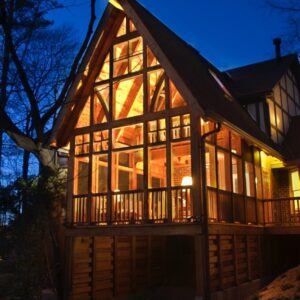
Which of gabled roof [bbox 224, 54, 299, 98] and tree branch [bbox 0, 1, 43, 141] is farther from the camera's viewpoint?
gabled roof [bbox 224, 54, 299, 98]

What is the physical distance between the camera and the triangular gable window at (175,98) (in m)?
11.8

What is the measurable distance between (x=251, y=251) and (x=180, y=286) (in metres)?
3.07

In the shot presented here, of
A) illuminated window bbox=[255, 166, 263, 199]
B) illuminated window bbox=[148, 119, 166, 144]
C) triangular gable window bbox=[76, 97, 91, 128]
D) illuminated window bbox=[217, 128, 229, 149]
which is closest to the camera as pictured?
illuminated window bbox=[148, 119, 166, 144]

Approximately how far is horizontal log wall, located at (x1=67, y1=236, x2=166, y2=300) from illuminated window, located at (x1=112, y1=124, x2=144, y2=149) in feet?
10.4

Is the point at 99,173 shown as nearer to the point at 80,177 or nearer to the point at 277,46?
the point at 80,177

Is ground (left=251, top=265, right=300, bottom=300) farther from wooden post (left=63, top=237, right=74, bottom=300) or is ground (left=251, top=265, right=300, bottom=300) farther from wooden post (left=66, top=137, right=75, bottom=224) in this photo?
wooden post (left=66, top=137, right=75, bottom=224)

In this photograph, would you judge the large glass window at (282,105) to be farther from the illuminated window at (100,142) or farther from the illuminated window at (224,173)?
the illuminated window at (100,142)

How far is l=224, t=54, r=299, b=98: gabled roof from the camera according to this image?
56.4ft

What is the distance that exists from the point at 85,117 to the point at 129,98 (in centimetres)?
163

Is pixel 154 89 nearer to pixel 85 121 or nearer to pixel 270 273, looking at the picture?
pixel 85 121

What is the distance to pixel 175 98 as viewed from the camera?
12133 millimetres

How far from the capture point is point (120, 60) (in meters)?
13.0

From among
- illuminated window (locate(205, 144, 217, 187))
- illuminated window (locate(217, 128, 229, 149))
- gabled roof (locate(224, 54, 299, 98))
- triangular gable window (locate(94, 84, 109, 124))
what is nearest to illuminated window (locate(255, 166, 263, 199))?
illuminated window (locate(217, 128, 229, 149))

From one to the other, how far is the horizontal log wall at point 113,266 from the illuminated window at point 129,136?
3.18 meters
